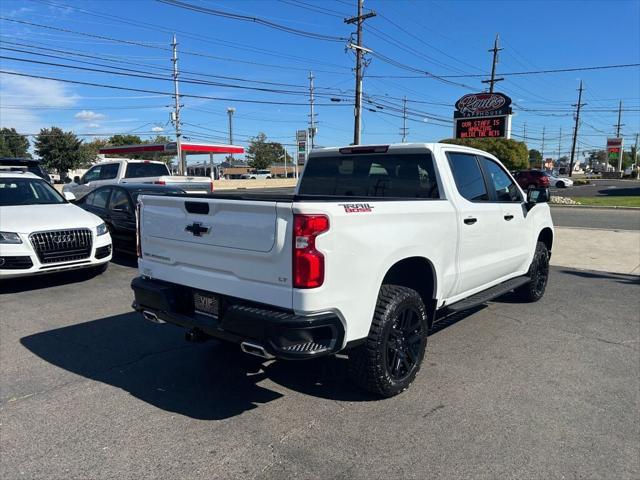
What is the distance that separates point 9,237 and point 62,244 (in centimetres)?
67

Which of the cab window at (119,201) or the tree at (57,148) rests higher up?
the tree at (57,148)

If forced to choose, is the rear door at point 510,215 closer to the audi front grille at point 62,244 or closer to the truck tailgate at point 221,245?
the truck tailgate at point 221,245

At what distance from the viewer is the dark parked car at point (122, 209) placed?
30.0 feet

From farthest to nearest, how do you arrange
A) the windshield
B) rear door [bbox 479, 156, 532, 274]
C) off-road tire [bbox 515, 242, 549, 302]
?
the windshield
off-road tire [bbox 515, 242, 549, 302]
rear door [bbox 479, 156, 532, 274]

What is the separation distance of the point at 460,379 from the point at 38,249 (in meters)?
5.86

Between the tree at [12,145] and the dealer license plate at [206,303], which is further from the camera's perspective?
the tree at [12,145]

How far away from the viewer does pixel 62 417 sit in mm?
3537

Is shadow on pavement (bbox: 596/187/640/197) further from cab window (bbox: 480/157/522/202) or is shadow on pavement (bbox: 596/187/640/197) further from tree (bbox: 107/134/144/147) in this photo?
tree (bbox: 107/134/144/147)

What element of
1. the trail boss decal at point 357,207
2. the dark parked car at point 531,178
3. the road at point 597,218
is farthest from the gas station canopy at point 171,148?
the trail boss decal at point 357,207

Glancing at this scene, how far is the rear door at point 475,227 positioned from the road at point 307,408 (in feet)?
2.46

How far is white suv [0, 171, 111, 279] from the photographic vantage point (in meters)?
6.75

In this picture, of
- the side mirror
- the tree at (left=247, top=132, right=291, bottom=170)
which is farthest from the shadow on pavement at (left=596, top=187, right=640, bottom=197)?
the tree at (left=247, top=132, right=291, bottom=170)

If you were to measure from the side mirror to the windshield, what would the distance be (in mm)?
7447

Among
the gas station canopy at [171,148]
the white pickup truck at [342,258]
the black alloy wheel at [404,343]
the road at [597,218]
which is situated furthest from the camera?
the gas station canopy at [171,148]
